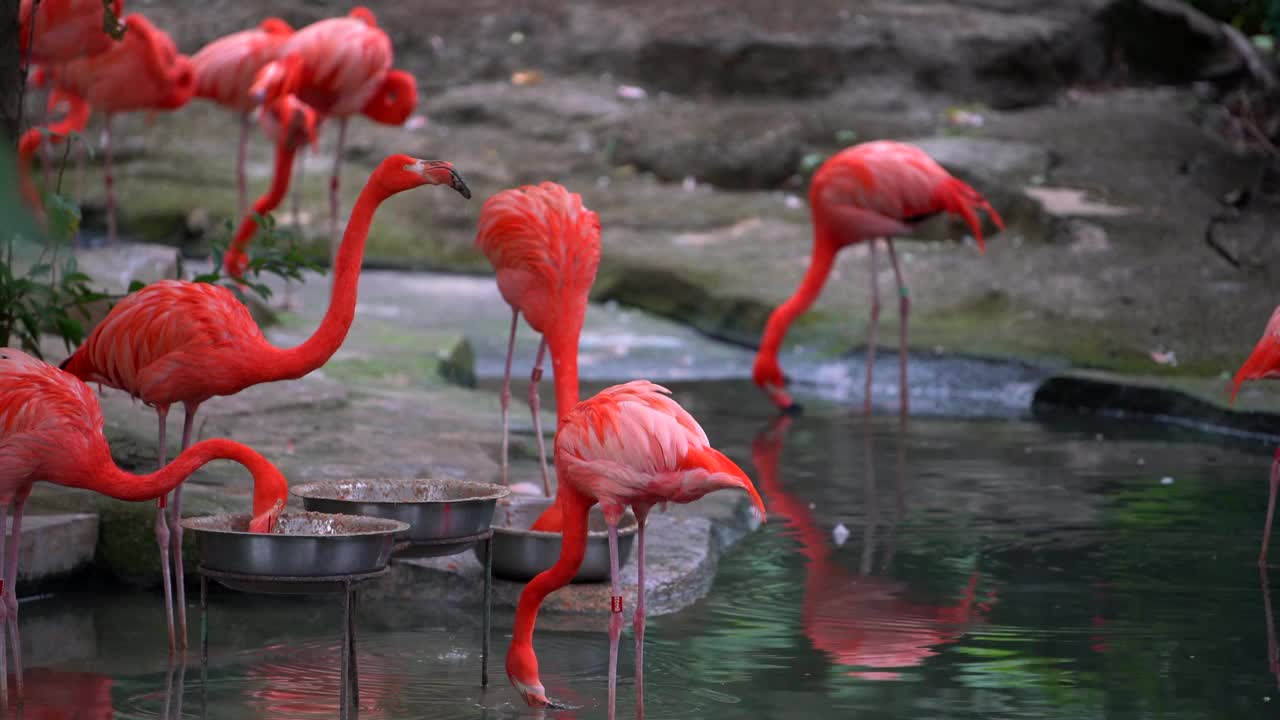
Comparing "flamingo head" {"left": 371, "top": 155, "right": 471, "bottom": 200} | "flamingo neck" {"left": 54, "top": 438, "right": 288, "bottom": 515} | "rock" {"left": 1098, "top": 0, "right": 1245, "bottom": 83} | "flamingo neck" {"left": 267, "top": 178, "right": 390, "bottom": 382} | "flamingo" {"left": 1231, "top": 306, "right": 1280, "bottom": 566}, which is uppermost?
"rock" {"left": 1098, "top": 0, "right": 1245, "bottom": 83}

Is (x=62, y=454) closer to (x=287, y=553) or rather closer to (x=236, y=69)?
(x=287, y=553)

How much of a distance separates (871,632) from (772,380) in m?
3.64

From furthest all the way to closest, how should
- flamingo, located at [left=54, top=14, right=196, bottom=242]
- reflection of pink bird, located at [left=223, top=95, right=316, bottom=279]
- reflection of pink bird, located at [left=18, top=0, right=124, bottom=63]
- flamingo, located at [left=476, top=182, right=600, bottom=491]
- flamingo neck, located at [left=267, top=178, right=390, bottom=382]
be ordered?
1. flamingo, located at [left=54, top=14, right=196, bottom=242]
2. reflection of pink bird, located at [left=223, top=95, right=316, bottom=279]
3. reflection of pink bird, located at [left=18, top=0, right=124, bottom=63]
4. flamingo, located at [left=476, top=182, right=600, bottom=491]
5. flamingo neck, located at [left=267, top=178, right=390, bottom=382]

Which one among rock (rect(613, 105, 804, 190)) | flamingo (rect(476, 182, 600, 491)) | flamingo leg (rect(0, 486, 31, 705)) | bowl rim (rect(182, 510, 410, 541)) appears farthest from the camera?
rock (rect(613, 105, 804, 190))

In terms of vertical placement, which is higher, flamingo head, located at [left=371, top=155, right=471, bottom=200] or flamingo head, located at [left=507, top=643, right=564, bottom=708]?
flamingo head, located at [left=371, top=155, right=471, bottom=200]

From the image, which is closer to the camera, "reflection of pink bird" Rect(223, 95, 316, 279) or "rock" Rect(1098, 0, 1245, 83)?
"reflection of pink bird" Rect(223, 95, 316, 279)

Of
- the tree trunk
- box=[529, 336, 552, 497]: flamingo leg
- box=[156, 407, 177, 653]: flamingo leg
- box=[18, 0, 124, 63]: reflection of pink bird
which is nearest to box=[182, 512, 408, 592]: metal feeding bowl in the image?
box=[156, 407, 177, 653]: flamingo leg

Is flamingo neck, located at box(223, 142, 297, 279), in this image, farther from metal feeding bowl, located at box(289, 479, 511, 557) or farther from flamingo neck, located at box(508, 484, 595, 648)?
flamingo neck, located at box(508, 484, 595, 648)

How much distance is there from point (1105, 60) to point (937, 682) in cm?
1178

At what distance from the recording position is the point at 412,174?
336cm

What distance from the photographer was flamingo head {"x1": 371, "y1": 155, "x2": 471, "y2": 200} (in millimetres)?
3217

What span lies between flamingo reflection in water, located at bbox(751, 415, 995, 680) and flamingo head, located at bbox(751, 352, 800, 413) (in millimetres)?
2222

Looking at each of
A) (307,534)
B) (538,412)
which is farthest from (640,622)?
(538,412)

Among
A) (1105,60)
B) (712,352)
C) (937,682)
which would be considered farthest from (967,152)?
(937,682)
